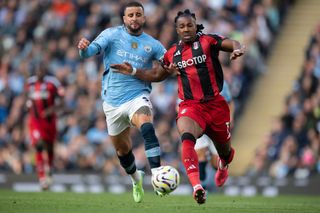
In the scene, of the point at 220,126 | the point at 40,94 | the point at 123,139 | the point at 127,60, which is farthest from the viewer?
the point at 40,94

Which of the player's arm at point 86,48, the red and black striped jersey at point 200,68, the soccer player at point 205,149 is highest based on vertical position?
the player's arm at point 86,48

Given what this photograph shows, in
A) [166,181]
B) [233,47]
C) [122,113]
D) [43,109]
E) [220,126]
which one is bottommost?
[166,181]

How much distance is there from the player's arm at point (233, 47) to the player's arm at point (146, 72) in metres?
0.98

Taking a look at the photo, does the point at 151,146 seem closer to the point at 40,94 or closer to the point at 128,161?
the point at 128,161

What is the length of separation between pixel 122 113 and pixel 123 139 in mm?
694

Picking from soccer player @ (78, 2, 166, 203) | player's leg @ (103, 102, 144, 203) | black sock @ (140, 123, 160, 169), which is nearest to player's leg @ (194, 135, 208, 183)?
player's leg @ (103, 102, 144, 203)

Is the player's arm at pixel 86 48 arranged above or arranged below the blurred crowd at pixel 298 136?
above

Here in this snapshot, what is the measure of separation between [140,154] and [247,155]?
2.90m

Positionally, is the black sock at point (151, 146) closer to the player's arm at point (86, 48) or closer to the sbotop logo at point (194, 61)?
the sbotop logo at point (194, 61)

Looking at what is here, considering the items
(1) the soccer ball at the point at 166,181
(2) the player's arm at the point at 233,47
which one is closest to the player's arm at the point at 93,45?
(2) the player's arm at the point at 233,47

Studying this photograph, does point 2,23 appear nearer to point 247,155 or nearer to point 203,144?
point 247,155

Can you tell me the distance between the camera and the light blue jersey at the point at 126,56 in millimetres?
15367

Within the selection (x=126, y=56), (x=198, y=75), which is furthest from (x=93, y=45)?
(x=198, y=75)

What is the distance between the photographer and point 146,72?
1500 cm
